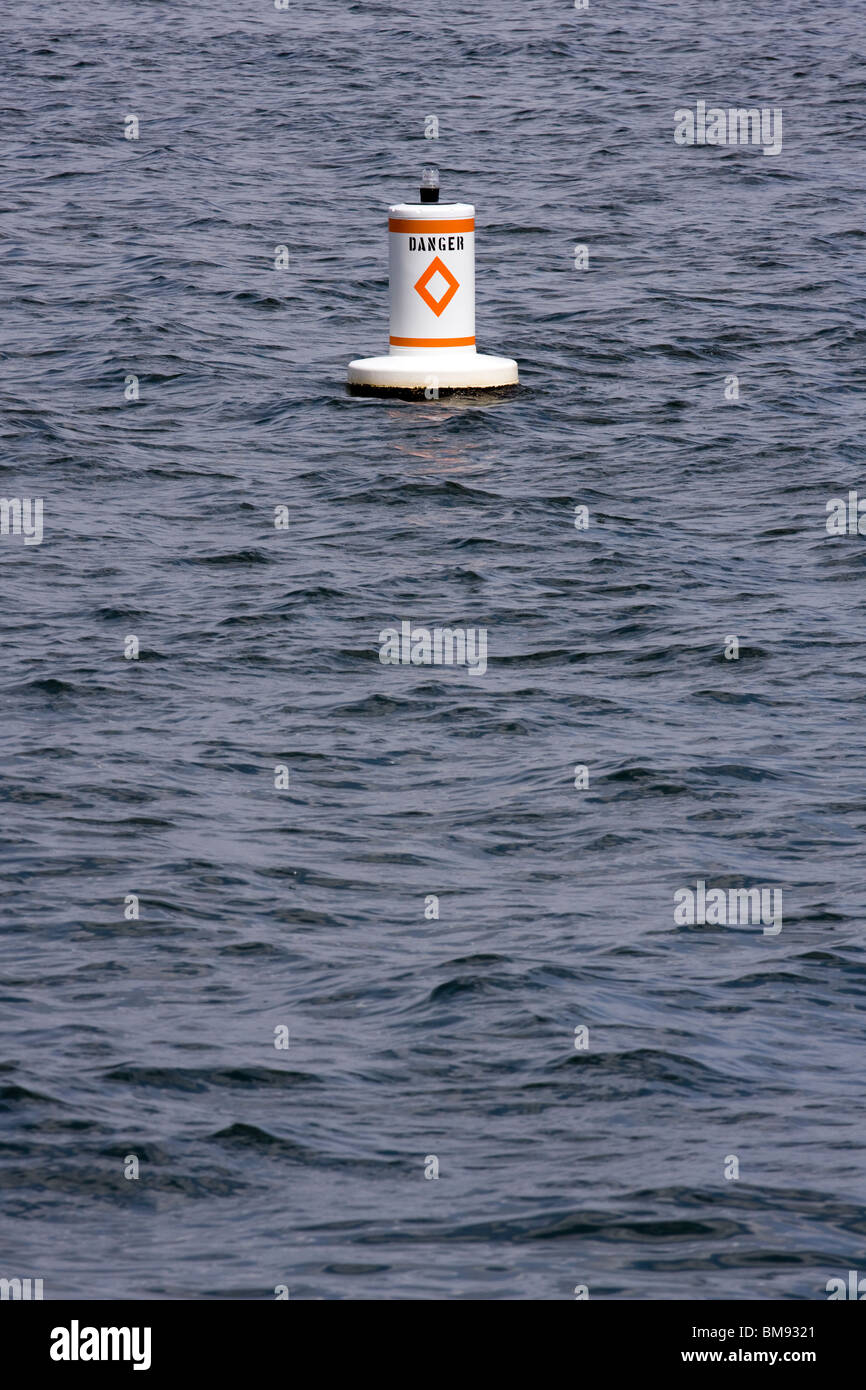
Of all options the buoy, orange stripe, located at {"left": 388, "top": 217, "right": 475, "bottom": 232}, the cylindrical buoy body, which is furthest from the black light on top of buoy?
orange stripe, located at {"left": 388, "top": 217, "right": 475, "bottom": 232}

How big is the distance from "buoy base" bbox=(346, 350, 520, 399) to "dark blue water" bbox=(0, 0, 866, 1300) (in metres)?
0.20

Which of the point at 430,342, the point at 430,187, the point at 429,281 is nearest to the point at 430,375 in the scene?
the point at 430,342

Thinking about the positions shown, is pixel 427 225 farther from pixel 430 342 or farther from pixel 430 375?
pixel 430 375

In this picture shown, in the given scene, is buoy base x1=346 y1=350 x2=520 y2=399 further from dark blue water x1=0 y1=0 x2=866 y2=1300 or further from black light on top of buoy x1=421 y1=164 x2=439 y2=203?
black light on top of buoy x1=421 y1=164 x2=439 y2=203

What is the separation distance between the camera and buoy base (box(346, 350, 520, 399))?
16109 millimetres

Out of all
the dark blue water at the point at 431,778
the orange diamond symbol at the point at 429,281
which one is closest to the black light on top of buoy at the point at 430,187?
the orange diamond symbol at the point at 429,281

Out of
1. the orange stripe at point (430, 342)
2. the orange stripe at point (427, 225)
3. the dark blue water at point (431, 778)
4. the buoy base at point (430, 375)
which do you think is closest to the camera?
the dark blue water at point (431, 778)

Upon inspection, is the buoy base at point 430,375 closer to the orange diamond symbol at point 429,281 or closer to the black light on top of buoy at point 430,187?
the orange diamond symbol at point 429,281

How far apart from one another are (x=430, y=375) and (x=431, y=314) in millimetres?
445

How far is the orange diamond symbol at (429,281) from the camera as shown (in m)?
15.9

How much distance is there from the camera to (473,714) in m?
9.80

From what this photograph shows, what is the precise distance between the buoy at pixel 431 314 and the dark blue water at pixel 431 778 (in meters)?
0.28
